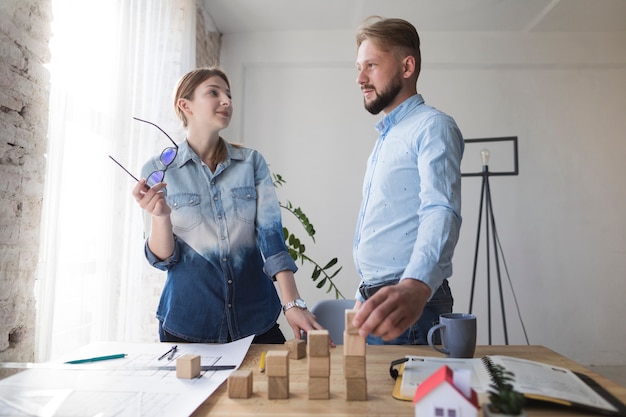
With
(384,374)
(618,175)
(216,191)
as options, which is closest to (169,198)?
(216,191)

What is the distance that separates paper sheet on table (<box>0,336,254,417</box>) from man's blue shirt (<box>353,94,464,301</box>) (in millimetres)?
527

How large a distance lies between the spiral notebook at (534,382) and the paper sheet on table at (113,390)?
15.6 inches

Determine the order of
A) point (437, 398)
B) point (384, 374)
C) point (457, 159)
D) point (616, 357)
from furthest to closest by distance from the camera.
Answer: point (616, 357) → point (457, 159) → point (384, 374) → point (437, 398)

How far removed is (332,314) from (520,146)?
315 cm

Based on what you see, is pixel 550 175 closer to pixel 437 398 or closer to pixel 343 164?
pixel 343 164

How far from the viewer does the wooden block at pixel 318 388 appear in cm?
81

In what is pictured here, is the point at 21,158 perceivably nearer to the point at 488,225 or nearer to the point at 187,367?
the point at 187,367

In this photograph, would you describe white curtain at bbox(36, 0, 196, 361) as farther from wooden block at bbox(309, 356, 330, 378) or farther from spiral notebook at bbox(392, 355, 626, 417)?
spiral notebook at bbox(392, 355, 626, 417)

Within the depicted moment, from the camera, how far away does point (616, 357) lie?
4156 millimetres

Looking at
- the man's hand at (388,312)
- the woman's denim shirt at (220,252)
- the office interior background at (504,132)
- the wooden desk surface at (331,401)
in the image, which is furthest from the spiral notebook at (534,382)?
the office interior background at (504,132)

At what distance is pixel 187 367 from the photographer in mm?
917

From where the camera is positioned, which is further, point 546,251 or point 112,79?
point 546,251

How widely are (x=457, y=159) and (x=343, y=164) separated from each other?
3042mm

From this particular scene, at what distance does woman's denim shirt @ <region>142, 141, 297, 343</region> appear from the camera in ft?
4.73
